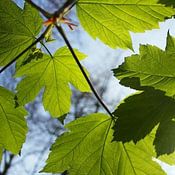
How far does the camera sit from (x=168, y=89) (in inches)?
35.4

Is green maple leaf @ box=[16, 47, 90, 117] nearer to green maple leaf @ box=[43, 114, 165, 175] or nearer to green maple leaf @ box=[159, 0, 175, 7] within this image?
green maple leaf @ box=[43, 114, 165, 175]

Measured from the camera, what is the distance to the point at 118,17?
1050mm

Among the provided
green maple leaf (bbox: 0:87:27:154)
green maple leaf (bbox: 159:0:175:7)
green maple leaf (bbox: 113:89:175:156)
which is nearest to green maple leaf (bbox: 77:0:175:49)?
green maple leaf (bbox: 159:0:175:7)

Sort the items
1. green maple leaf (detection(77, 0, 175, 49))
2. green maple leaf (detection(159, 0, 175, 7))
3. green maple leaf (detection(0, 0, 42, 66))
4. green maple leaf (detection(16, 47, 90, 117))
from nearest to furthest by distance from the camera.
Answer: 1. green maple leaf (detection(159, 0, 175, 7))
2. green maple leaf (detection(77, 0, 175, 49))
3. green maple leaf (detection(0, 0, 42, 66))
4. green maple leaf (detection(16, 47, 90, 117))

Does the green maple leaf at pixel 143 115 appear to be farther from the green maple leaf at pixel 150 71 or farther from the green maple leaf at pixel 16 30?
the green maple leaf at pixel 16 30

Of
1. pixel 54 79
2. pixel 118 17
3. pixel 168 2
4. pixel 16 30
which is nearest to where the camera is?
pixel 168 2

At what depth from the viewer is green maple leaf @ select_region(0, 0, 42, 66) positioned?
115cm

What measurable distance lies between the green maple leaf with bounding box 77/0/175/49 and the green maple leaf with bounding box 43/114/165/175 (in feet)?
0.90

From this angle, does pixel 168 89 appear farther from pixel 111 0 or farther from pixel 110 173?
pixel 110 173

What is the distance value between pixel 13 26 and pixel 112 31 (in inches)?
12.7

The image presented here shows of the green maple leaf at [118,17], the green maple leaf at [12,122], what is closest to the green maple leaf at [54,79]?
the green maple leaf at [12,122]

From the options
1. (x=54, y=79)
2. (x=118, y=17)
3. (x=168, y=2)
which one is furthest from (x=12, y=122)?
(x=168, y=2)

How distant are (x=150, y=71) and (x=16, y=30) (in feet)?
1.62

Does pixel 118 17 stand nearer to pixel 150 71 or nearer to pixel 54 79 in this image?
pixel 150 71
